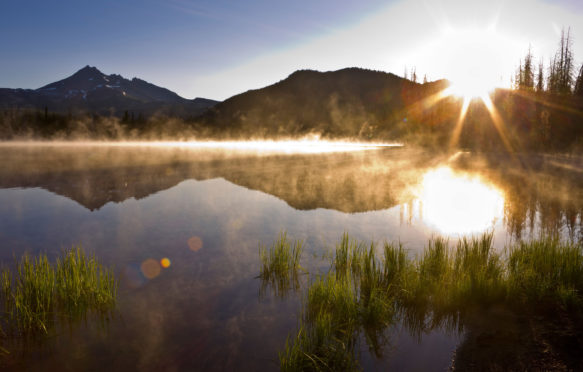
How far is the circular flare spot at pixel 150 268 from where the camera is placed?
9.01 m

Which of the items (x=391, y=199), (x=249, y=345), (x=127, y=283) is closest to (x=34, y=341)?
(x=127, y=283)

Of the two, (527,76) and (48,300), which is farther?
(527,76)

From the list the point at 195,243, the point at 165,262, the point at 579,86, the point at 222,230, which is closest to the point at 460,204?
the point at 222,230

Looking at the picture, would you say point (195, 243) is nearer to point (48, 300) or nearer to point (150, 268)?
point (150, 268)

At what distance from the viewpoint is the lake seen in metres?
5.77

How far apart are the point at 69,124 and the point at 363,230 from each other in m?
101

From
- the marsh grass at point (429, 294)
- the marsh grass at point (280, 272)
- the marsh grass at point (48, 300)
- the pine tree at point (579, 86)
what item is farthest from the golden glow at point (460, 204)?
the pine tree at point (579, 86)

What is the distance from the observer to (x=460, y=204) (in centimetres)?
1797

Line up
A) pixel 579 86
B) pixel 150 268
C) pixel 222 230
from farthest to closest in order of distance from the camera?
pixel 579 86 < pixel 222 230 < pixel 150 268

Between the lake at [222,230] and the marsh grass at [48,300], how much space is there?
36 centimetres

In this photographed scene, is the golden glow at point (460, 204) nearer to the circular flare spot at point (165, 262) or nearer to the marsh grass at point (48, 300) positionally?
the circular flare spot at point (165, 262)

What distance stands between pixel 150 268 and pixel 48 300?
343 centimetres

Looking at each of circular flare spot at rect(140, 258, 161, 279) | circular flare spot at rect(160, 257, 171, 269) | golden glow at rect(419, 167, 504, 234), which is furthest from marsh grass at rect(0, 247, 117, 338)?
golden glow at rect(419, 167, 504, 234)

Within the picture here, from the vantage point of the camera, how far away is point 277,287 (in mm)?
8078
